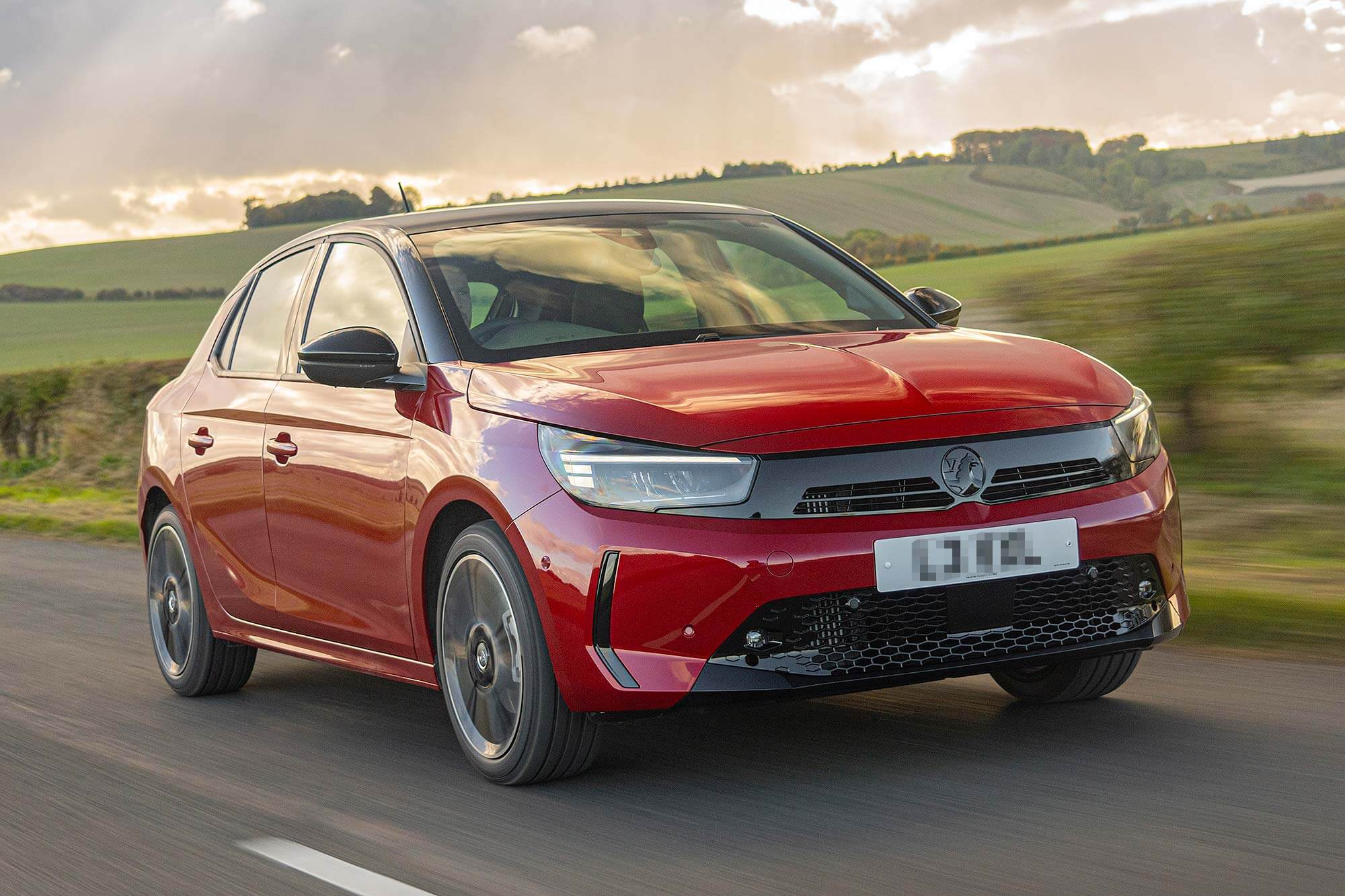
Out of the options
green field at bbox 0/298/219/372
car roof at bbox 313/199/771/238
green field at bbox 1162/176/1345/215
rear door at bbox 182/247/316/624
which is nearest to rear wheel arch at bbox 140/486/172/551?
rear door at bbox 182/247/316/624

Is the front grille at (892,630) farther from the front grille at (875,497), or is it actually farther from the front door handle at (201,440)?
the front door handle at (201,440)

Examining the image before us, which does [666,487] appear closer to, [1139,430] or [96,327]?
[1139,430]

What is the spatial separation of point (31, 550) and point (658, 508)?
1022 cm

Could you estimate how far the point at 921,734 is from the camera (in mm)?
5109

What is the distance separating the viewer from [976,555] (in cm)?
433

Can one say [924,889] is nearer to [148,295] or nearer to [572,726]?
[572,726]

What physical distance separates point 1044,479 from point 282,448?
2621mm

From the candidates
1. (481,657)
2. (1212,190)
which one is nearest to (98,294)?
(1212,190)

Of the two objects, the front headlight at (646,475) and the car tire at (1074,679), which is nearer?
the front headlight at (646,475)

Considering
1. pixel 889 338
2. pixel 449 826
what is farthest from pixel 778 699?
pixel 889 338

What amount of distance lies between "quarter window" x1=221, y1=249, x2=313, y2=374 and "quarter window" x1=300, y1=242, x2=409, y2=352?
0.24 meters

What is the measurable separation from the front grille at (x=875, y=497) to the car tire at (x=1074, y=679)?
1165 millimetres

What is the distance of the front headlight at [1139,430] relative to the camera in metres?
4.71

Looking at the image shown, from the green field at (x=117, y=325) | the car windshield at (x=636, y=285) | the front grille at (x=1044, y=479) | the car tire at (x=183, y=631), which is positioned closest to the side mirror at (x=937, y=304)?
the car windshield at (x=636, y=285)
